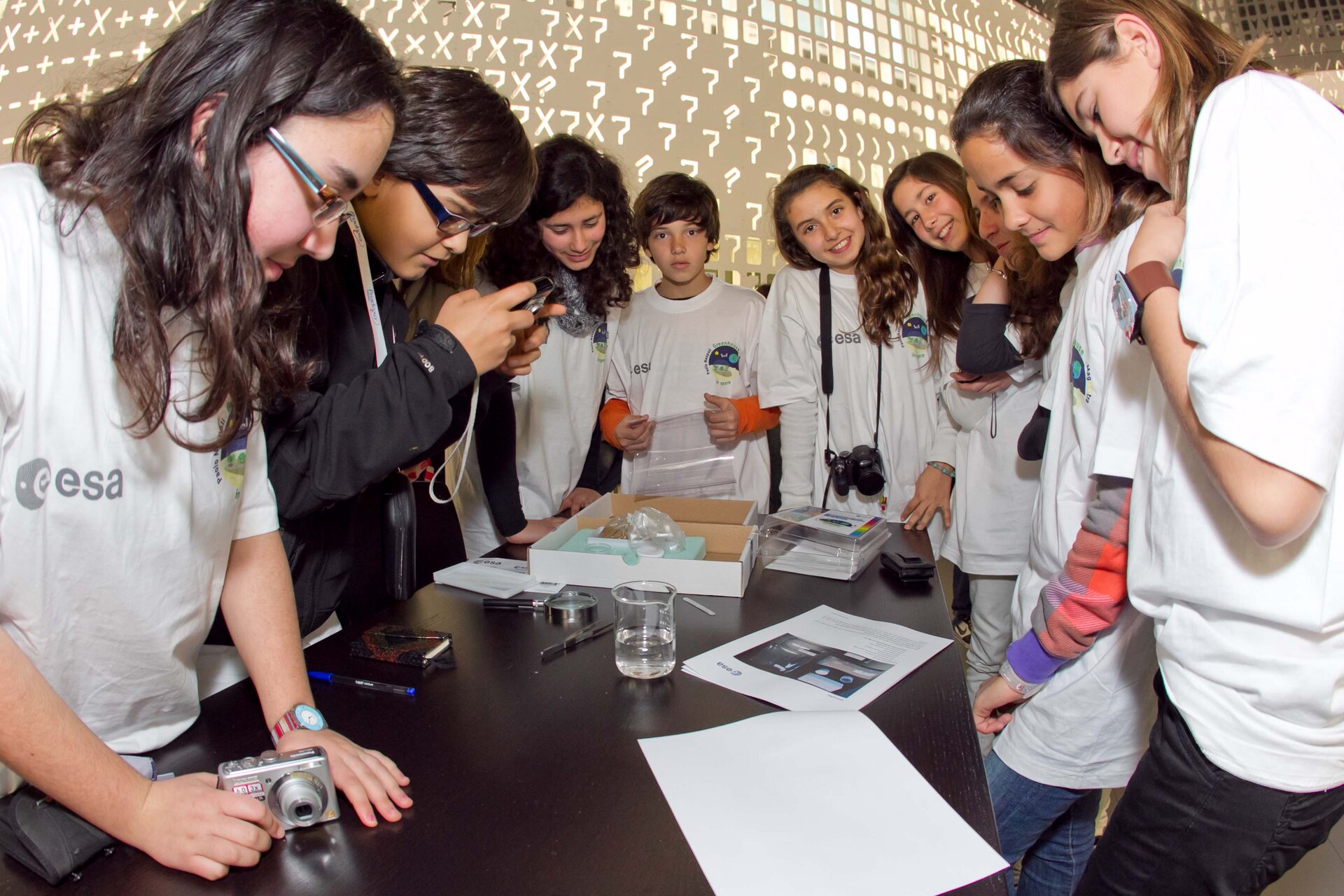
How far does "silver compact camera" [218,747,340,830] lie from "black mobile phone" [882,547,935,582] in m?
1.02

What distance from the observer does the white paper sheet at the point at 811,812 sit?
71 centimetres

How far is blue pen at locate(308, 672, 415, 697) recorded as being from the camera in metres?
1.05

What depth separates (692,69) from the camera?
12.2 feet

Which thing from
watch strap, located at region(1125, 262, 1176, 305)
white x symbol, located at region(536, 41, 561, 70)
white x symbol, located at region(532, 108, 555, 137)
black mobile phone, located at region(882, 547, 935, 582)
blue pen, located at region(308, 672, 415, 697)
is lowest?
black mobile phone, located at region(882, 547, 935, 582)

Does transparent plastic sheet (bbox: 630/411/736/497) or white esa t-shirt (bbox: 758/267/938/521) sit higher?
white esa t-shirt (bbox: 758/267/938/521)

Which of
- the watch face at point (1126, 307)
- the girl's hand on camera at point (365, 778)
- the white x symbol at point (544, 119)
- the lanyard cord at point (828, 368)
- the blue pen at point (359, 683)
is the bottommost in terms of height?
the blue pen at point (359, 683)

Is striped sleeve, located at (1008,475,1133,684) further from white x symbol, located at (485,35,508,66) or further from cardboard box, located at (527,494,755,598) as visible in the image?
white x symbol, located at (485,35,508,66)

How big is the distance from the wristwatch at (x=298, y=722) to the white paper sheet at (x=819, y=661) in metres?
0.45

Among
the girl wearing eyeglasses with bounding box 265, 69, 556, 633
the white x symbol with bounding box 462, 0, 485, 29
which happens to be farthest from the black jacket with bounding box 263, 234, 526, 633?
the white x symbol with bounding box 462, 0, 485, 29

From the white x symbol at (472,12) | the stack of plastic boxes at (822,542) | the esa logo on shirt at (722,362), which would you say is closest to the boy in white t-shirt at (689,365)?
the esa logo on shirt at (722,362)

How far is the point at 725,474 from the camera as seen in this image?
2.58m

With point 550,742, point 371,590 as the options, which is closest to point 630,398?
point 371,590

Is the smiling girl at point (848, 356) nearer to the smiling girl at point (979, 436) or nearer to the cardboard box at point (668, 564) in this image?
the smiling girl at point (979, 436)

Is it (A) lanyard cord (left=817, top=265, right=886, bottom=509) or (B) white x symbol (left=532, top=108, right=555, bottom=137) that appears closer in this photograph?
(A) lanyard cord (left=817, top=265, right=886, bottom=509)
